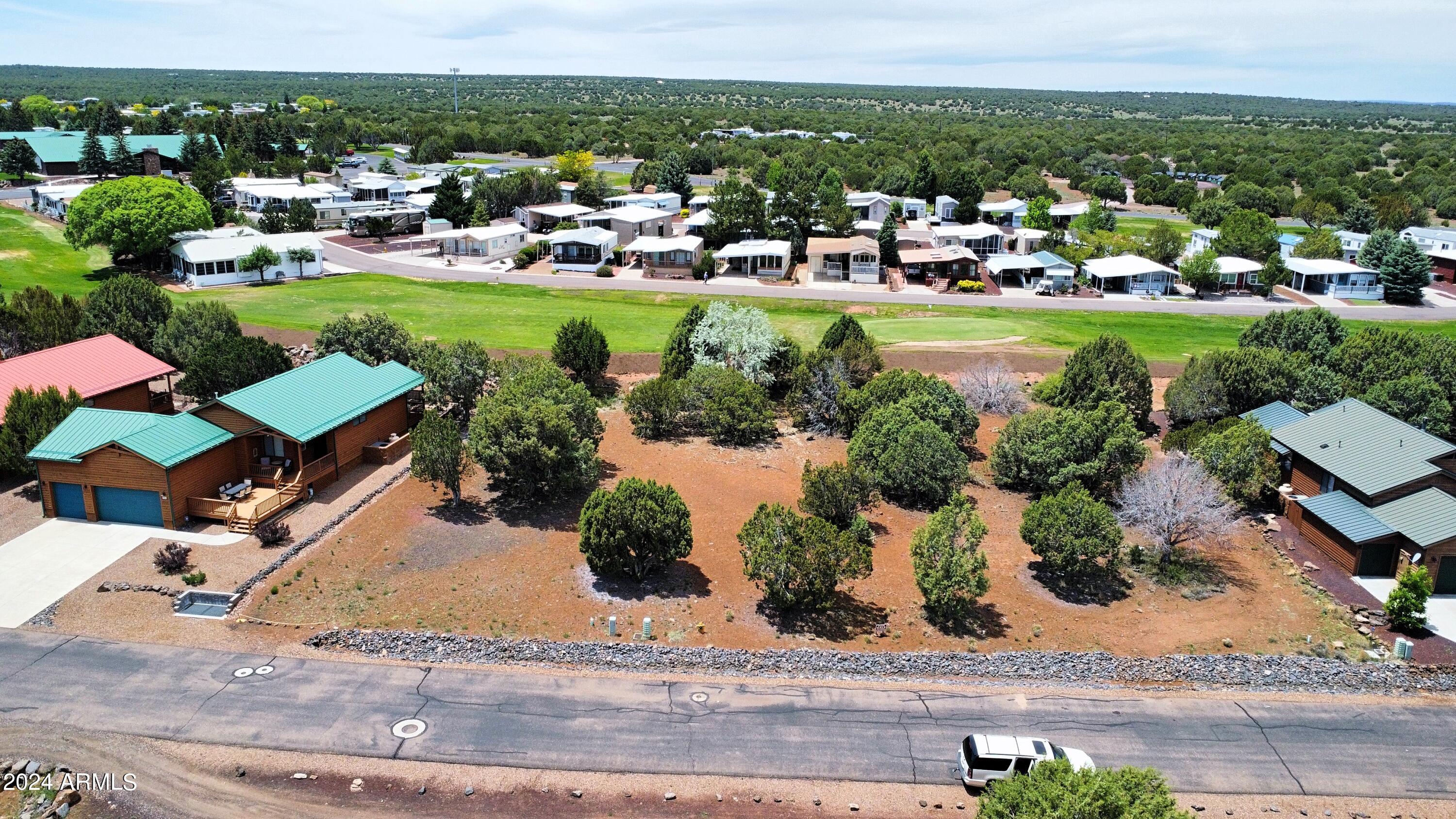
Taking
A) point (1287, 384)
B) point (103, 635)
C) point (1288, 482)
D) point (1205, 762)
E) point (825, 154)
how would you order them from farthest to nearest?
point (825, 154) < point (1287, 384) < point (1288, 482) < point (103, 635) < point (1205, 762)

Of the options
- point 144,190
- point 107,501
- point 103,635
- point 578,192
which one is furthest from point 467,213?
point 103,635

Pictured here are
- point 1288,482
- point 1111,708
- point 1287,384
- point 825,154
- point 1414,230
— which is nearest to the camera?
point 1111,708

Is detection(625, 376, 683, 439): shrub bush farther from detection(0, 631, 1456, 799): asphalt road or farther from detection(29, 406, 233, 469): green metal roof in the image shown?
detection(0, 631, 1456, 799): asphalt road

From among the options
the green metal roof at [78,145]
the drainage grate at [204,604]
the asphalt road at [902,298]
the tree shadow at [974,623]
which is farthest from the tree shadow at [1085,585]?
the green metal roof at [78,145]

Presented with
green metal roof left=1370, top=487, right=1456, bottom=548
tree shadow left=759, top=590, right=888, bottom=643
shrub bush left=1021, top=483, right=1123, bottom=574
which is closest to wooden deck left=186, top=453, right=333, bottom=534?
tree shadow left=759, top=590, right=888, bottom=643

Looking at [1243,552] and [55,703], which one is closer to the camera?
[55,703]

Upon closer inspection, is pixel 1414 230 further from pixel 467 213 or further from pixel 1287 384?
pixel 467 213

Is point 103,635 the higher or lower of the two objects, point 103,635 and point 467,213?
the lower
